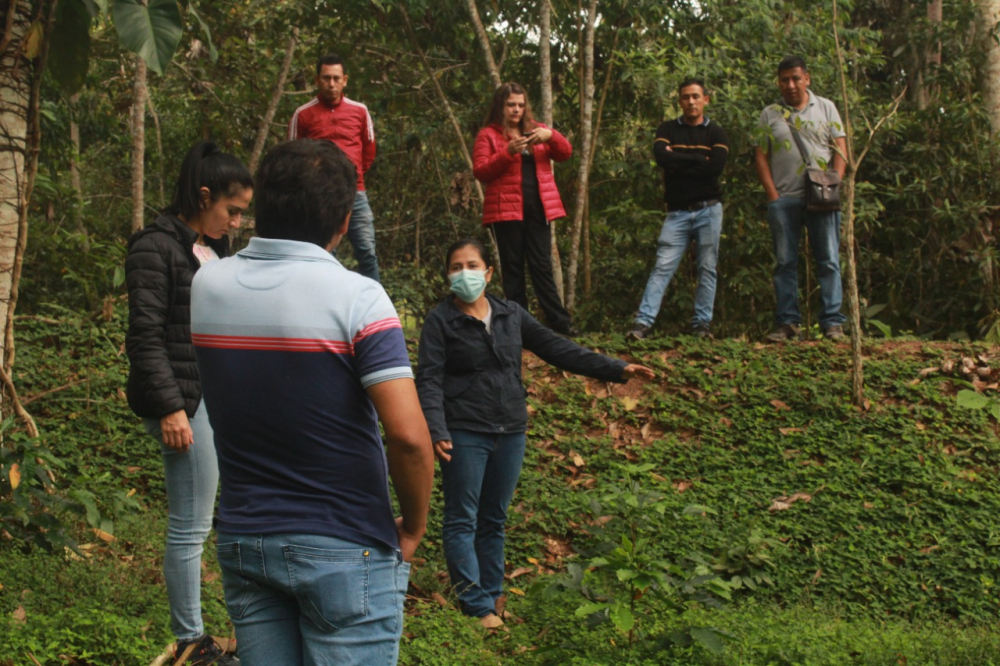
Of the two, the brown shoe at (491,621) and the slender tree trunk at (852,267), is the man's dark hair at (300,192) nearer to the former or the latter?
the brown shoe at (491,621)

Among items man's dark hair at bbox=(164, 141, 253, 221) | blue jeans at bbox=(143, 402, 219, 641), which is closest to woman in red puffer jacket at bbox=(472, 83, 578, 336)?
man's dark hair at bbox=(164, 141, 253, 221)

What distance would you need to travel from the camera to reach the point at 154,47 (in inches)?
158

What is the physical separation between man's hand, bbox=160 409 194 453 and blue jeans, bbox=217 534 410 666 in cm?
132

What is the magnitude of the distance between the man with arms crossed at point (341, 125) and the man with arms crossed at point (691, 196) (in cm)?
236

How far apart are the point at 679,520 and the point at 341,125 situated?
4.12m

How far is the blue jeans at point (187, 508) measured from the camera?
144 inches

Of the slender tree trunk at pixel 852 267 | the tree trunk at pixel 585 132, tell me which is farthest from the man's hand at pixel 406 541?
the tree trunk at pixel 585 132

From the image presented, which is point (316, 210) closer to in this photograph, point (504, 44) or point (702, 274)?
point (702, 274)

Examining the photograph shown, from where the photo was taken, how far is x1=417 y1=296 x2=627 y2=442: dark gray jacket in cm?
472

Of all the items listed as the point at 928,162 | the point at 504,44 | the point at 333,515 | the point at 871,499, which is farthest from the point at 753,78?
the point at 333,515

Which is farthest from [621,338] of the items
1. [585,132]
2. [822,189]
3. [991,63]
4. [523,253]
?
[991,63]

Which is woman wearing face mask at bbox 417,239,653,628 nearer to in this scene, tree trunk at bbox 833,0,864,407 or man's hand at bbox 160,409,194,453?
man's hand at bbox 160,409,194,453

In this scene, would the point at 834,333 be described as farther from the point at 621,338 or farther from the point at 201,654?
the point at 201,654

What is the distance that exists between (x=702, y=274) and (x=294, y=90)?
7458mm
